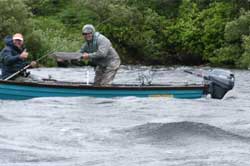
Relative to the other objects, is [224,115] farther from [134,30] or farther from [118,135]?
[134,30]

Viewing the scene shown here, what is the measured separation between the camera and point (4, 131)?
45.9 feet

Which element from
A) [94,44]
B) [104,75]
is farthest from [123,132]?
[104,75]

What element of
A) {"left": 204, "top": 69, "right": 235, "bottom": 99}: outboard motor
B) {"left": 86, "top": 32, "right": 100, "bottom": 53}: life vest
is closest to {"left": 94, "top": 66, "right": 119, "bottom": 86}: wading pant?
{"left": 86, "top": 32, "right": 100, "bottom": 53}: life vest

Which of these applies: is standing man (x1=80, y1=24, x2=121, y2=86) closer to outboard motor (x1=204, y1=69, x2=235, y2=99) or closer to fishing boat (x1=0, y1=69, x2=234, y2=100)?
fishing boat (x1=0, y1=69, x2=234, y2=100)

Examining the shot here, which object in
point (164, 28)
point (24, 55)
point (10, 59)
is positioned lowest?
point (164, 28)

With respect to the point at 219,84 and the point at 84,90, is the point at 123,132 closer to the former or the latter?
the point at 84,90

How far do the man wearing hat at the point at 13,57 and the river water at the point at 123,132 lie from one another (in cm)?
109

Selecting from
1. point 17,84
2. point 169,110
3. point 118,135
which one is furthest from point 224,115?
point 17,84

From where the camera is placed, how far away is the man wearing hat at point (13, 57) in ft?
63.7

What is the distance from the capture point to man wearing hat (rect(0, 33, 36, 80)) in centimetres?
1942

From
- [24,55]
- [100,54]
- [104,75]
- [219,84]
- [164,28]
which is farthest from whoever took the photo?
[164,28]

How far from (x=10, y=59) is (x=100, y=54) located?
7.92ft

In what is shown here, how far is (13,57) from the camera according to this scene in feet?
63.6

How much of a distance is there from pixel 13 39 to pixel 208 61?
3749 cm
